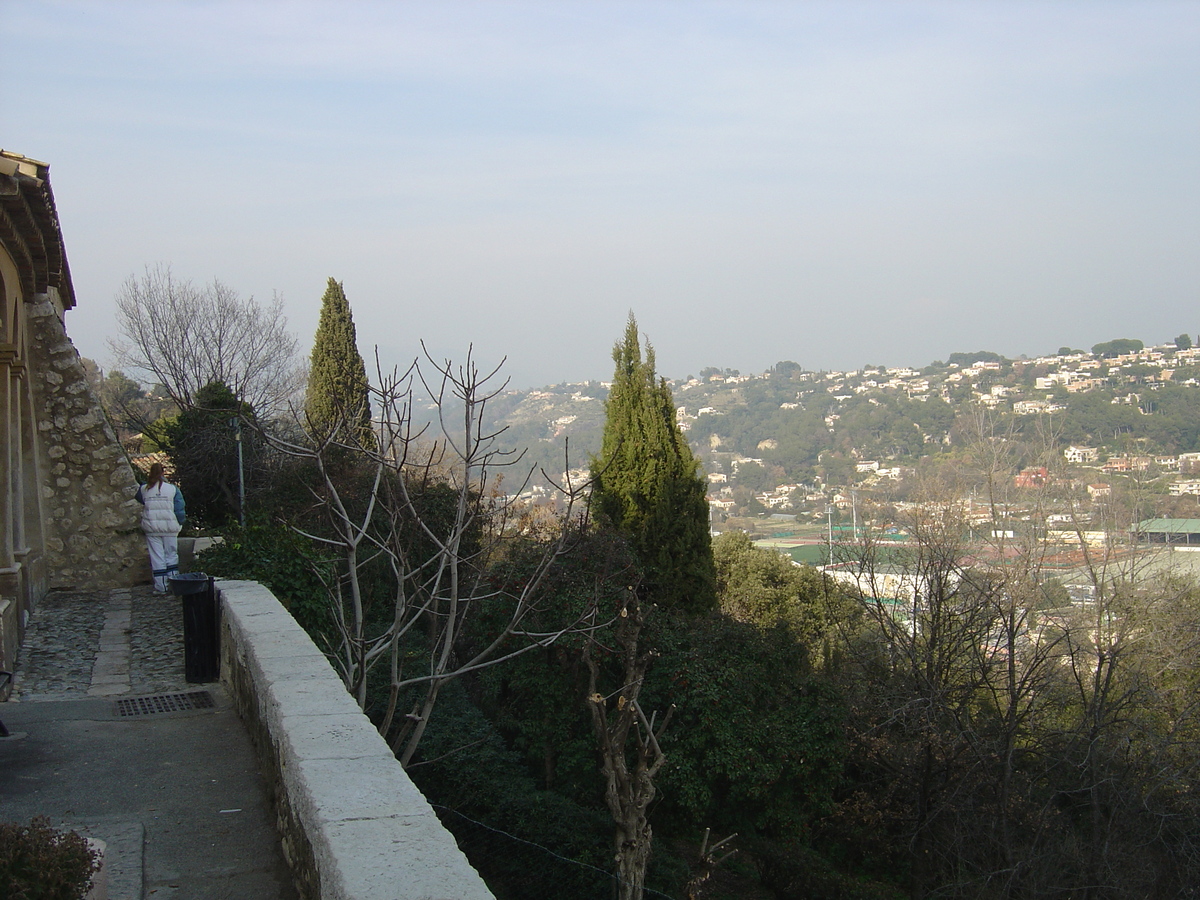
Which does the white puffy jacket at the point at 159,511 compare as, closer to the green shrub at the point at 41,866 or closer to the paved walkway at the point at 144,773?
the paved walkway at the point at 144,773

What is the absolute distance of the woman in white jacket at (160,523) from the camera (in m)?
9.91

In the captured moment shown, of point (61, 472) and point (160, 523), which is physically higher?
point (61, 472)

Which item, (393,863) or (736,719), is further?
(736,719)

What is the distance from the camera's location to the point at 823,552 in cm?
2038

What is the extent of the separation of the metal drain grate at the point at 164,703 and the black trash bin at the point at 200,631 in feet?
0.68

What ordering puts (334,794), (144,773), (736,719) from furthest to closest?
1. (736,719)
2. (144,773)
3. (334,794)

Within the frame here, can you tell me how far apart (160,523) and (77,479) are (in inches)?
51.4

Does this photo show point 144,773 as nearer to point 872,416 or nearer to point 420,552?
point 420,552

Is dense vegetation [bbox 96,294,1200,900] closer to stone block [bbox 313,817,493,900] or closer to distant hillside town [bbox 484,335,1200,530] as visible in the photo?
stone block [bbox 313,817,493,900]

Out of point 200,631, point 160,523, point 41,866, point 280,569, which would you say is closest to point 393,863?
point 41,866

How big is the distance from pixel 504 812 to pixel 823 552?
11502 mm

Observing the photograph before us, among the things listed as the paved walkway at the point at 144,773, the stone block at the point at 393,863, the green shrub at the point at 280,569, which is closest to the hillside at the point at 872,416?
the green shrub at the point at 280,569

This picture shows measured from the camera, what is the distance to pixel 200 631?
235 inches

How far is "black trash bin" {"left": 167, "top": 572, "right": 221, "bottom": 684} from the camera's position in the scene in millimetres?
5949
